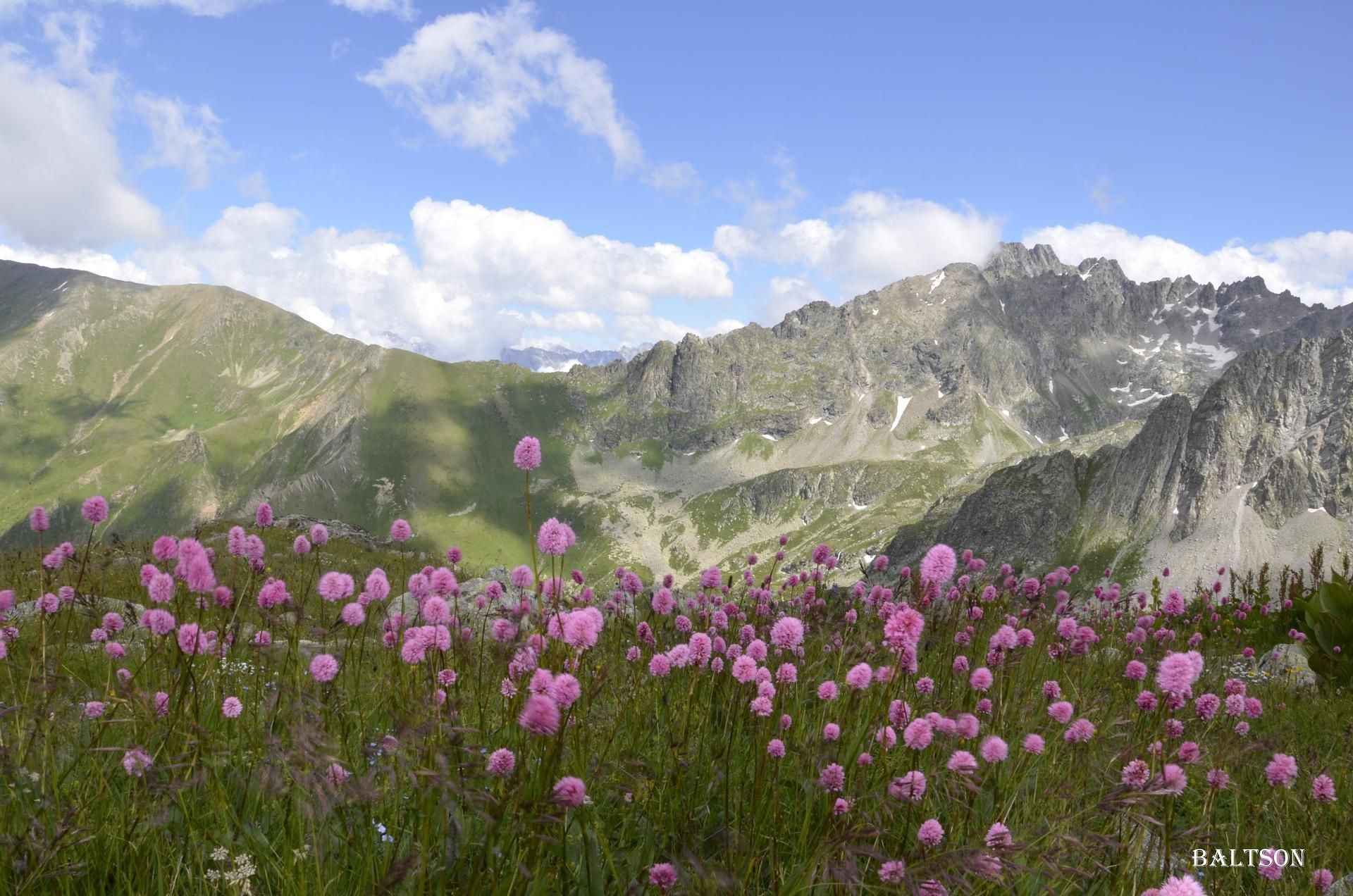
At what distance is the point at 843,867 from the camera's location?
84.8 inches

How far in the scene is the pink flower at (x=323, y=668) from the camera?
2.97m

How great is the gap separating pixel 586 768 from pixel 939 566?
6.77ft

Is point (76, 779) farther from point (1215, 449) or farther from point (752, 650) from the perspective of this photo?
point (1215, 449)

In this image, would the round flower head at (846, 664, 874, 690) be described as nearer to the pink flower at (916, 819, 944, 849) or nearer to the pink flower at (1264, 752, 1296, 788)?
the pink flower at (916, 819, 944, 849)

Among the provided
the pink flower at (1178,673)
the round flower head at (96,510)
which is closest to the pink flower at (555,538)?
the pink flower at (1178,673)

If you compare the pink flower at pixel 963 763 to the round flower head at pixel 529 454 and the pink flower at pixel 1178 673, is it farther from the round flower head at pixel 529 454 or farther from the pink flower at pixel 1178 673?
the round flower head at pixel 529 454

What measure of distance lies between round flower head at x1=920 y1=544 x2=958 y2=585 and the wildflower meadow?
2cm

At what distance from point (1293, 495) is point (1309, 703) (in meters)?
151

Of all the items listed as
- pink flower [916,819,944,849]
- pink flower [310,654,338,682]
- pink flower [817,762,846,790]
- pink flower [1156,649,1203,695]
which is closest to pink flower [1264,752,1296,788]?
pink flower [1156,649,1203,695]

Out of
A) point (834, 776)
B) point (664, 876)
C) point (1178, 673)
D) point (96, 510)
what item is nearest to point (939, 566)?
point (1178, 673)

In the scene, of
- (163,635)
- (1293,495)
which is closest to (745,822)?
(163,635)

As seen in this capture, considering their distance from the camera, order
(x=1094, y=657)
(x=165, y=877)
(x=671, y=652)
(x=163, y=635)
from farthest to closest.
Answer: (x=1094, y=657) < (x=671, y=652) < (x=163, y=635) < (x=165, y=877)

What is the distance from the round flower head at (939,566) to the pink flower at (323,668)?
9.32 feet

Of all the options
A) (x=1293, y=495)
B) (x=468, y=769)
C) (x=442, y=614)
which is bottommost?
(x=468, y=769)
